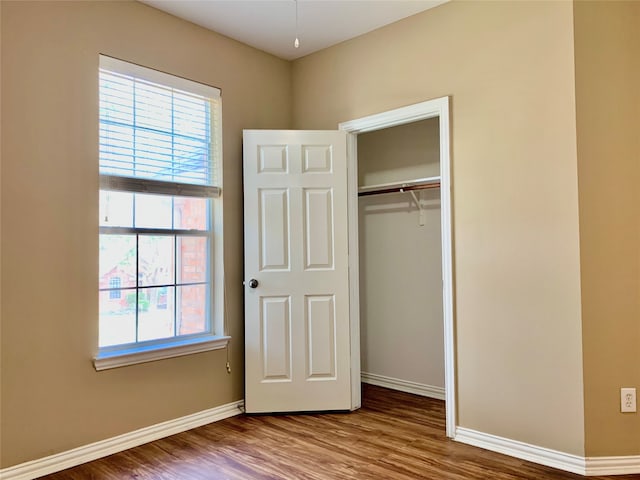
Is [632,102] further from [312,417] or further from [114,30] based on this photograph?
[114,30]

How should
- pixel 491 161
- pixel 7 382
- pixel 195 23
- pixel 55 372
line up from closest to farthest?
pixel 7 382 < pixel 55 372 < pixel 491 161 < pixel 195 23

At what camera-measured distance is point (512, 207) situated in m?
2.65

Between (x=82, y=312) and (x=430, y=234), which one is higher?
(x=430, y=234)

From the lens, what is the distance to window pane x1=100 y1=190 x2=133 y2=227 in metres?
2.76

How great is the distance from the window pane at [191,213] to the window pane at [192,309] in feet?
1.41

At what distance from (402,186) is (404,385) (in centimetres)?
168

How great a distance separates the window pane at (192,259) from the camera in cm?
318

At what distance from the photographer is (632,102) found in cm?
249

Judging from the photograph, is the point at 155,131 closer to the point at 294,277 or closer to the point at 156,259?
the point at 156,259

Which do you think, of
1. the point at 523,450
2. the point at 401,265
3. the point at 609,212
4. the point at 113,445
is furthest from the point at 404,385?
the point at 113,445

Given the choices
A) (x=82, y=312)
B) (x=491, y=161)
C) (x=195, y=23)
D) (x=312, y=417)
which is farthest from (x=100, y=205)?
(x=491, y=161)

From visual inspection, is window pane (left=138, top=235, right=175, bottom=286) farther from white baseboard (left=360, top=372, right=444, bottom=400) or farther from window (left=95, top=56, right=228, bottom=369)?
white baseboard (left=360, top=372, right=444, bottom=400)

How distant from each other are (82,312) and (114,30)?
1686 mm

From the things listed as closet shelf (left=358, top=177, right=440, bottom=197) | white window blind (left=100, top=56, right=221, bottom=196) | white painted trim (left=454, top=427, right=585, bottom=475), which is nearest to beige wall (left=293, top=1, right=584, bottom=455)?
white painted trim (left=454, top=427, right=585, bottom=475)
